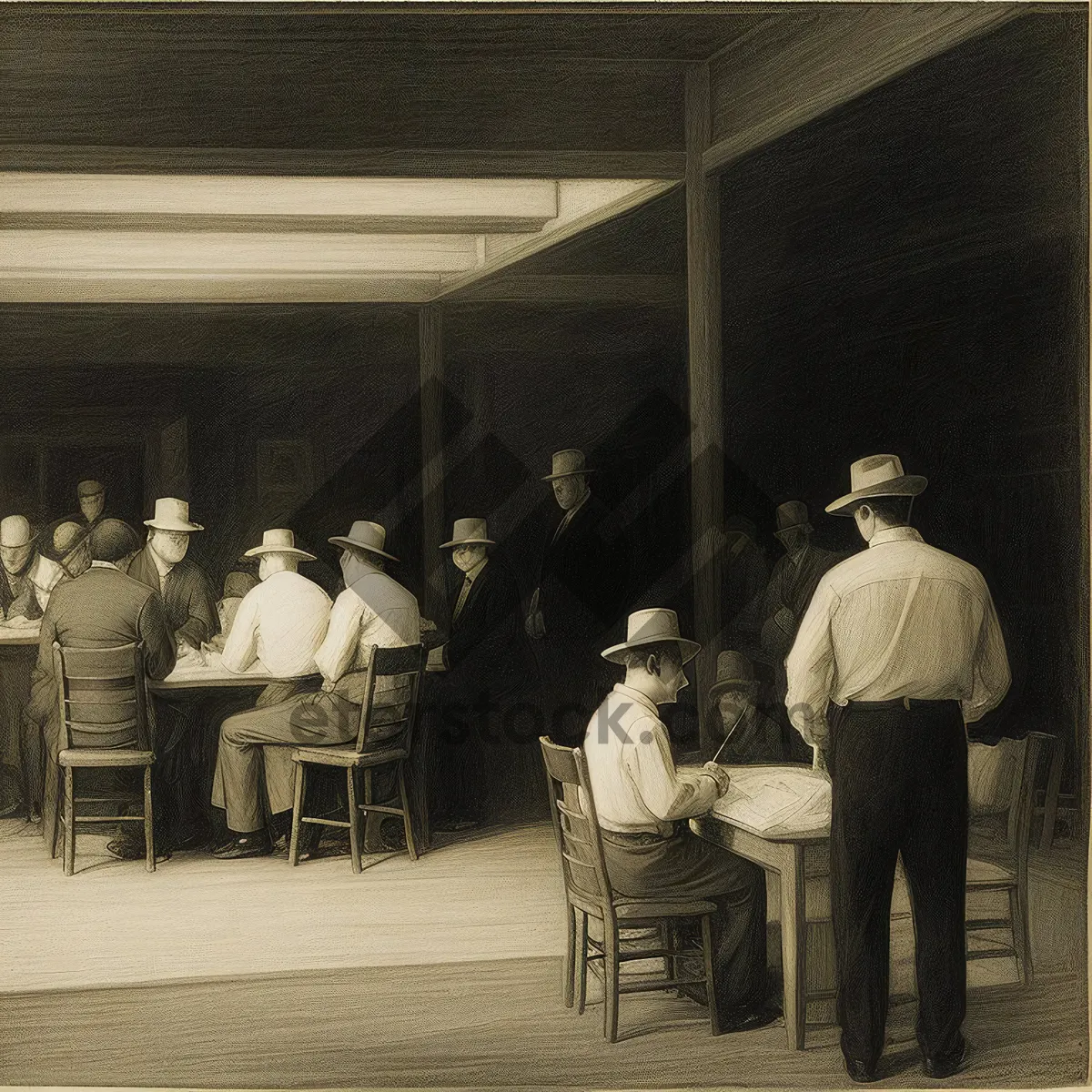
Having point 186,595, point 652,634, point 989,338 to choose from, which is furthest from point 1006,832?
point 186,595

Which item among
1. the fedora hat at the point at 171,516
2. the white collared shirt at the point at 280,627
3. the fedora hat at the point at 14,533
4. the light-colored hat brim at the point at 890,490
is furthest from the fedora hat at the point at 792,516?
the fedora hat at the point at 14,533

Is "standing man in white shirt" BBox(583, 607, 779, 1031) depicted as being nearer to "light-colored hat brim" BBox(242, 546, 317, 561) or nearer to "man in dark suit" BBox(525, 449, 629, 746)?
"man in dark suit" BBox(525, 449, 629, 746)

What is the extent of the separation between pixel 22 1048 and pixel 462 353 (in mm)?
2591

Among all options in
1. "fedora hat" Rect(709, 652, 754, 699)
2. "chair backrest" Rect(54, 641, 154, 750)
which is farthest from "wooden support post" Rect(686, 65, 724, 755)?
"chair backrest" Rect(54, 641, 154, 750)

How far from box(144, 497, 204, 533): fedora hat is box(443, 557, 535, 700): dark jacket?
893 mm

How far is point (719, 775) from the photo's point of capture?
3.55 metres

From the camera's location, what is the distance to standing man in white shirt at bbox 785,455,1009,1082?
11.3ft

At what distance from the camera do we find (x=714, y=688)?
3.97 metres

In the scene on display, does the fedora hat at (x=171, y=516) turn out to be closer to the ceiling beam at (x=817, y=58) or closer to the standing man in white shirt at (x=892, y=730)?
the standing man in white shirt at (x=892, y=730)

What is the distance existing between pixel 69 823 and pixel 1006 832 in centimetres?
293

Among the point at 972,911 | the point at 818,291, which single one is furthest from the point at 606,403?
the point at 972,911

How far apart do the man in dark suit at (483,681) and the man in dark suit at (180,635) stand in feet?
2.63

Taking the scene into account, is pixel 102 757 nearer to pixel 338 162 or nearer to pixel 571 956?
pixel 571 956

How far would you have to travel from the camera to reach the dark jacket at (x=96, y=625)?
4.09m
